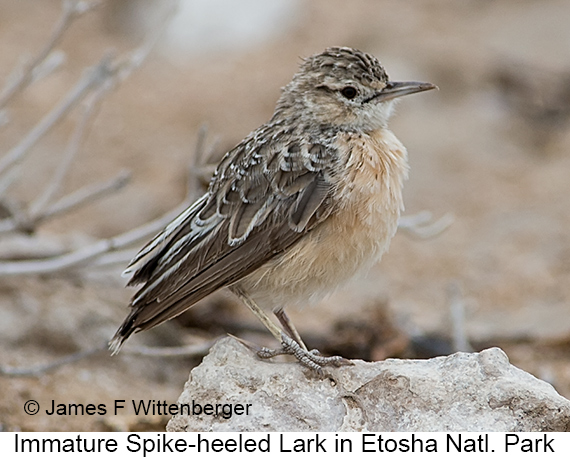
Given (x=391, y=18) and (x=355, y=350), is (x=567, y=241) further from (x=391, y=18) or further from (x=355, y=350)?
(x=391, y=18)

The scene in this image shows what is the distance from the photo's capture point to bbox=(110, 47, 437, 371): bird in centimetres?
539

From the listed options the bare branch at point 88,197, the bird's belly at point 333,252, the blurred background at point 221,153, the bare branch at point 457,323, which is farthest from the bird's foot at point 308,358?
the bare branch at point 88,197

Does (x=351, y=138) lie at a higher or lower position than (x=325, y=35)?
lower

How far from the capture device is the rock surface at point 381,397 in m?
4.78

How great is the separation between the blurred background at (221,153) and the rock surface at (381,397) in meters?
1.32

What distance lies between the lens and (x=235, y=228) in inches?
216

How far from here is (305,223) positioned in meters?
5.41

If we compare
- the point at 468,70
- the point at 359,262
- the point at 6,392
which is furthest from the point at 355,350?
the point at 468,70

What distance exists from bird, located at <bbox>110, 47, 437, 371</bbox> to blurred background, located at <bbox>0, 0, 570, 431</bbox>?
85 centimetres

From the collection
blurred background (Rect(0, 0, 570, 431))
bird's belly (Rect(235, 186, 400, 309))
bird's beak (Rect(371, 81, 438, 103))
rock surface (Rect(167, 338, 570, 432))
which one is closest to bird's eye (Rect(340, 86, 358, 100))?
bird's beak (Rect(371, 81, 438, 103))

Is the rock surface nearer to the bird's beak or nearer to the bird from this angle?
the bird

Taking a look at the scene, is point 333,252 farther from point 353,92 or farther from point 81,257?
point 81,257

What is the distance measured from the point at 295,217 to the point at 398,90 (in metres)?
1.16

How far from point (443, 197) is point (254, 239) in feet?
20.6
